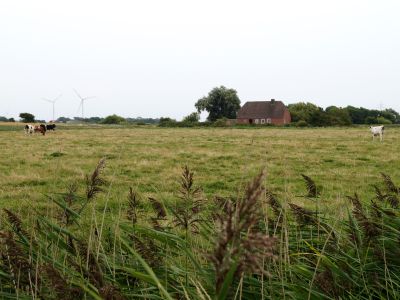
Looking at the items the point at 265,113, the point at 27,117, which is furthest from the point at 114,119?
the point at 265,113

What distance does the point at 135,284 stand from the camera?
2.35 m

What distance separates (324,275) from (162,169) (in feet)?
38.8

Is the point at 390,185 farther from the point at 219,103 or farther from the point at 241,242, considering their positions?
the point at 219,103

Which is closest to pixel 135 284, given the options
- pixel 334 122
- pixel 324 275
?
pixel 324 275

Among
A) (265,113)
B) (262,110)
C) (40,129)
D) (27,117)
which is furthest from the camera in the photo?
(262,110)

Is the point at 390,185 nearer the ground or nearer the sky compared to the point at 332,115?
nearer the ground

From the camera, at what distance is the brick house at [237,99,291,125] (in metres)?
101

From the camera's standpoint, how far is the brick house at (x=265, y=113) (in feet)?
333

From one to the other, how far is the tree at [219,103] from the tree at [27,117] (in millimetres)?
43042

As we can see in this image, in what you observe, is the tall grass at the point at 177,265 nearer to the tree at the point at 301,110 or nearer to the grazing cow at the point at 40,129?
the grazing cow at the point at 40,129

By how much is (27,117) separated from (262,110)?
61575mm

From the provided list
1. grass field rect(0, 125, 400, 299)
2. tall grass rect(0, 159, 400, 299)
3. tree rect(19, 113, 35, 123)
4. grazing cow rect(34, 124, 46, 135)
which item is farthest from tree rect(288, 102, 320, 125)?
tall grass rect(0, 159, 400, 299)

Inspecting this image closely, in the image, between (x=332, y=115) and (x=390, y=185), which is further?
(x=332, y=115)

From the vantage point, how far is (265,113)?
103 meters
